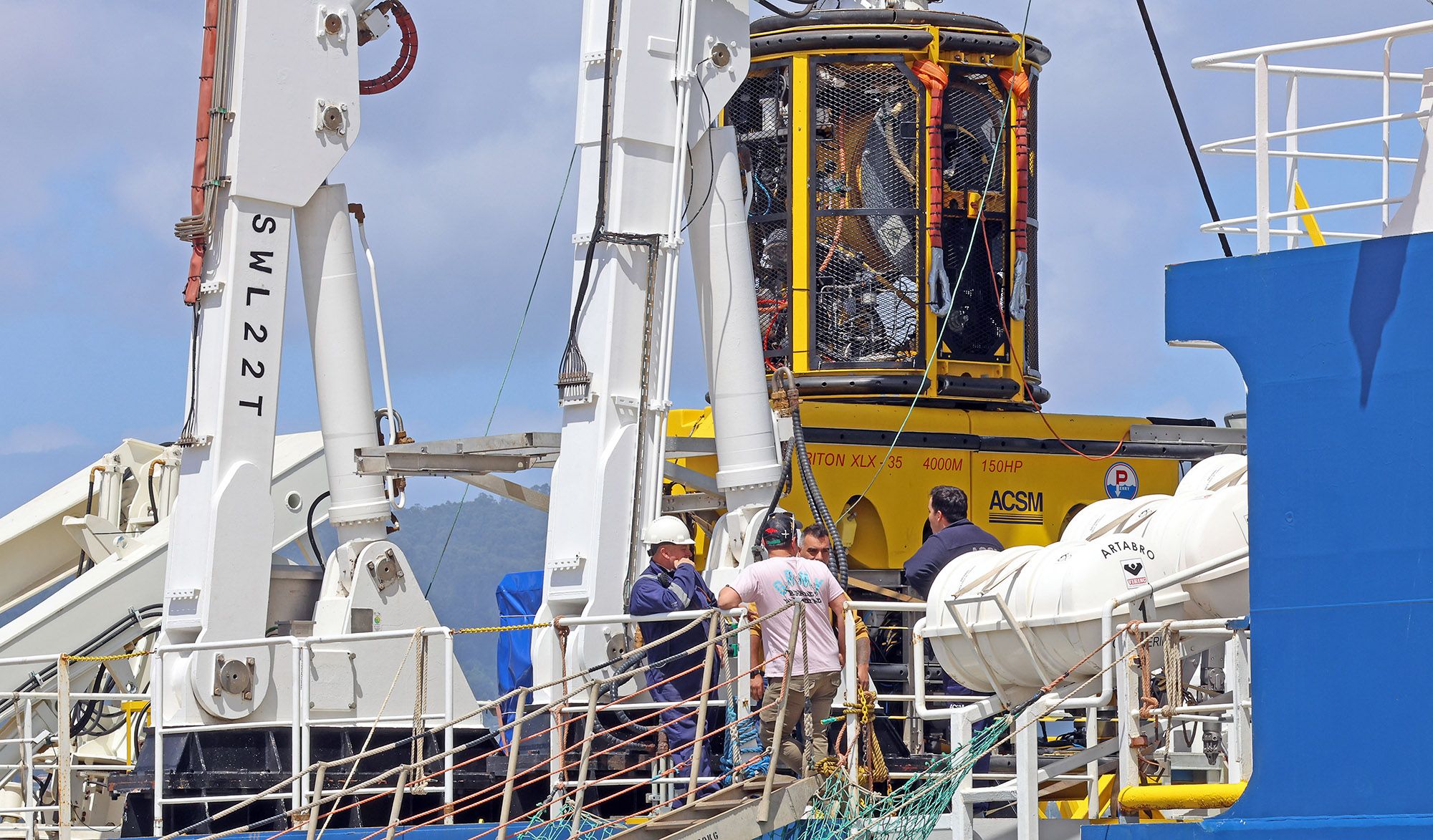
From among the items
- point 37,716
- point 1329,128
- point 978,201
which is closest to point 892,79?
point 978,201

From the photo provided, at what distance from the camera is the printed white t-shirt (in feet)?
37.7

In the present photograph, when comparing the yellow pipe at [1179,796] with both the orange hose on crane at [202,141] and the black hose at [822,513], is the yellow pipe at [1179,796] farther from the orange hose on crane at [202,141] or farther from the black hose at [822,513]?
the orange hose on crane at [202,141]

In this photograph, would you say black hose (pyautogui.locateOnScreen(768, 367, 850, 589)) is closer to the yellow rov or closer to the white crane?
the white crane

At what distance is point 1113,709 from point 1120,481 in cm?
602

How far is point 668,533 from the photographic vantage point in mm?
13375

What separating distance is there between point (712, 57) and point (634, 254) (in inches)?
59.2

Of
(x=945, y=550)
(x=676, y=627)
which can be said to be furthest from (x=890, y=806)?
(x=945, y=550)

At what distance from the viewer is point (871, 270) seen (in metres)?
17.7

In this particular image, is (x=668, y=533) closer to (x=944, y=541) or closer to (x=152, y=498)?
(x=944, y=541)

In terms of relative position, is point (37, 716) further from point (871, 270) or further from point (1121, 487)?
point (1121, 487)

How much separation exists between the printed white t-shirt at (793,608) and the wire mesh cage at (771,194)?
6.22 meters

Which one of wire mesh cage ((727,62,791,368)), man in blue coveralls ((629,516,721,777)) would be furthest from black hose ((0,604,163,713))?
man in blue coveralls ((629,516,721,777))

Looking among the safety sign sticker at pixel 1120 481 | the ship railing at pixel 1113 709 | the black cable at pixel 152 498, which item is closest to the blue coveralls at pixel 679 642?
the ship railing at pixel 1113 709

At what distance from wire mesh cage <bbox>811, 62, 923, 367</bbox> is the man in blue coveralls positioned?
15.3ft
